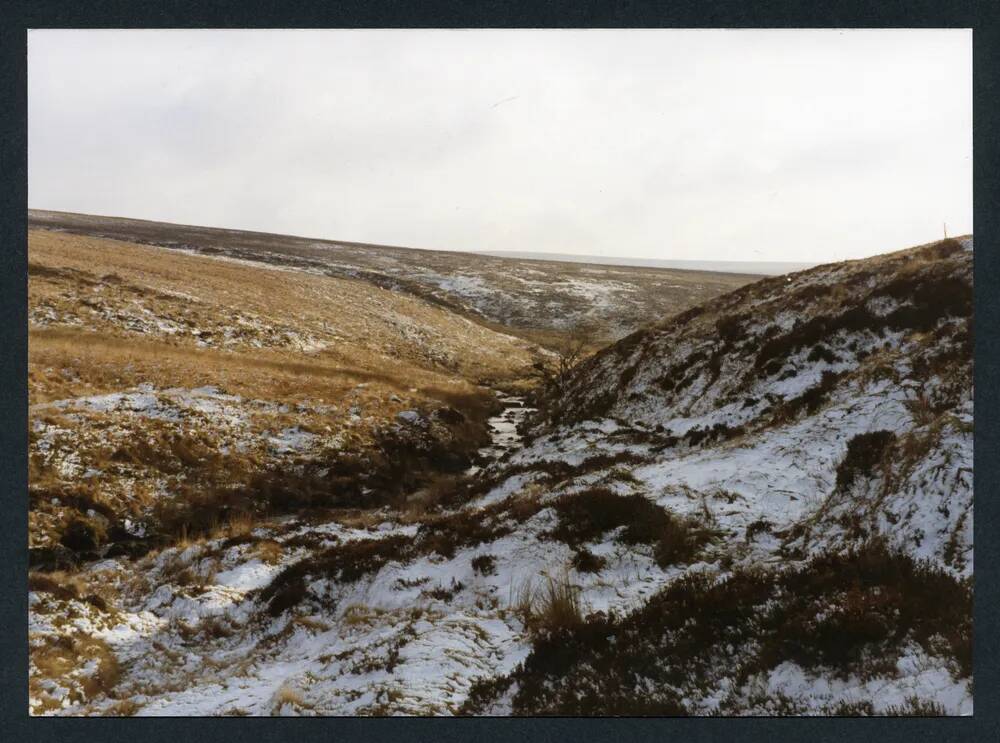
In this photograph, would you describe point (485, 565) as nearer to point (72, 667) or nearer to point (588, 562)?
point (588, 562)

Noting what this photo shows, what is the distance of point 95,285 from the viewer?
20.4 meters

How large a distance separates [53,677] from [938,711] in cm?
1155

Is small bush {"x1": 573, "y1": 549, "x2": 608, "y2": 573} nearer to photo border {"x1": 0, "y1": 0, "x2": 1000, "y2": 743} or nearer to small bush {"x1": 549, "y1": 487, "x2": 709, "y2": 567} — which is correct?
small bush {"x1": 549, "y1": 487, "x2": 709, "y2": 567}

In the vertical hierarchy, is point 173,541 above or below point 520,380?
below

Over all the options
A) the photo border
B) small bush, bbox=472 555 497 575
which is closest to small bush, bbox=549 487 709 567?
small bush, bbox=472 555 497 575

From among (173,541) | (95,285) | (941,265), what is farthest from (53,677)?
(941,265)

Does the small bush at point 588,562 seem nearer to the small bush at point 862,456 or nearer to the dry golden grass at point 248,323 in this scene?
the small bush at point 862,456

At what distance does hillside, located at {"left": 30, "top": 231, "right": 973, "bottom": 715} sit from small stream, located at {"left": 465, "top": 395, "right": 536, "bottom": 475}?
38.1 inches

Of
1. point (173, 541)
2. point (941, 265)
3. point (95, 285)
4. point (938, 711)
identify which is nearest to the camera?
point (938, 711)

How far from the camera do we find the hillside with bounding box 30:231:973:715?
6438mm

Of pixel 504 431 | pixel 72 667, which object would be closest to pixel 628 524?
pixel 72 667

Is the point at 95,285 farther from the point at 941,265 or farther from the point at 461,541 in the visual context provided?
the point at 941,265
